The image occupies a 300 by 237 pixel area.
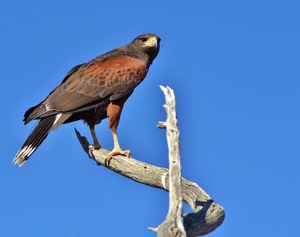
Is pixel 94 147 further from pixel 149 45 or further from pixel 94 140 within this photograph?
pixel 149 45

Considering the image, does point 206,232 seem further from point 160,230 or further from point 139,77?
point 139,77

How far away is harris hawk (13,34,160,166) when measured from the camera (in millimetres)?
9508

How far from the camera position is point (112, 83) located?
997 centimetres

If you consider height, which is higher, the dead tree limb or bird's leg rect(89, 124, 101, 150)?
bird's leg rect(89, 124, 101, 150)

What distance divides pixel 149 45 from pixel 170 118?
10.2 feet

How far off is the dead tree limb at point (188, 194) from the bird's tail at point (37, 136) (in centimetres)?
92

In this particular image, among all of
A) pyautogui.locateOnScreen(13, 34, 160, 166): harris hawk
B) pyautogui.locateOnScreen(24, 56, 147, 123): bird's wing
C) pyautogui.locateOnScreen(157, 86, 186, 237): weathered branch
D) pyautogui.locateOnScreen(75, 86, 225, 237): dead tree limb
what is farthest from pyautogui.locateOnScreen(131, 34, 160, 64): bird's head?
pyautogui.locateOnScreen(157, 86, 186, 237): weathered branch

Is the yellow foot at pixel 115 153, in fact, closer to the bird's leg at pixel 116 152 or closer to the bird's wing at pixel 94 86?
the bird's leg at pixel 116 152

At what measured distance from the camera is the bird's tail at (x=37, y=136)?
9.00 metres

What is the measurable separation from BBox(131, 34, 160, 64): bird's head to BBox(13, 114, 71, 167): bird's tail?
5.60ft

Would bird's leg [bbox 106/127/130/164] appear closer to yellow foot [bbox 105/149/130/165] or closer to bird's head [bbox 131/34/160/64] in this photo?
yellow foot [bbox 105/149/130/165]

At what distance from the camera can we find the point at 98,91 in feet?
32.5

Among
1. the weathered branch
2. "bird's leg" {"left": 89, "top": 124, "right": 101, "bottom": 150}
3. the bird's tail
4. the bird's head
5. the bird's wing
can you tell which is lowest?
the weathered branch

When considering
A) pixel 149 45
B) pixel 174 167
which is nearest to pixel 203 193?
pixel 174 167
